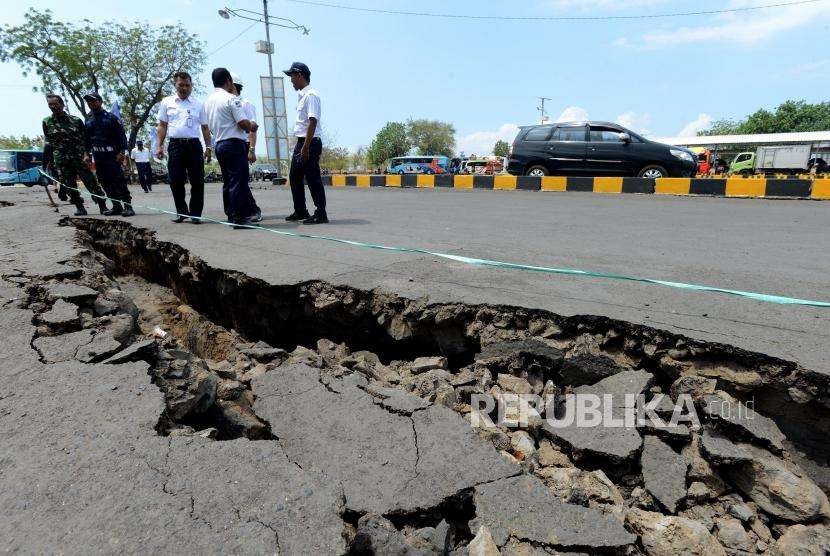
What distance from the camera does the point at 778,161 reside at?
26.4 m

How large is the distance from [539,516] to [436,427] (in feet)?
1.69

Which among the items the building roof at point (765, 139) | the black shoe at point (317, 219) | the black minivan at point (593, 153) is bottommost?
the black shoe at point (317, 219)

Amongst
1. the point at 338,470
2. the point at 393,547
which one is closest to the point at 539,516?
the point at 393,547

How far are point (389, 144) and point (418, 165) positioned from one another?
117 ft

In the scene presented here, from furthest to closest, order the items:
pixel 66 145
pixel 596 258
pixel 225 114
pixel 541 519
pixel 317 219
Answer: pixel 66 145, pixel 317 219, pixel 225 114, pixel 596 258, pixel 541 519

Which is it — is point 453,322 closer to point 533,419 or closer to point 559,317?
point 559,317

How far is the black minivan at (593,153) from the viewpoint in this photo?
11203 millimetres

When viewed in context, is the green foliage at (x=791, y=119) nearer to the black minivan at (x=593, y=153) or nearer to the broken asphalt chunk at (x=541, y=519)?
the black minivan at (x=593, y=153)

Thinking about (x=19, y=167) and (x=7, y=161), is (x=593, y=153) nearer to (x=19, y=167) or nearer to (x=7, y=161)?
(x=19, y=167)

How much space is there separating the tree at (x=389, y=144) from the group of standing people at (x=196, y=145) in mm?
58271

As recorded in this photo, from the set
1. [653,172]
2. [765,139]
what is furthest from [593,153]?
[765,139]

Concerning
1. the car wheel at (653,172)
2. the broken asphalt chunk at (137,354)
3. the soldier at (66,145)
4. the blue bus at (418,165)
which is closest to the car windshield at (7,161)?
the blue bus at (418,165)

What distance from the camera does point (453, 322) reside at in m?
2.81

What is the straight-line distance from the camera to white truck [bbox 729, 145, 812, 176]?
1016 inches
